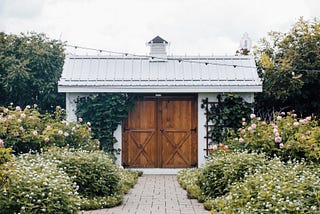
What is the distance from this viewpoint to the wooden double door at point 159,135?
13.8m

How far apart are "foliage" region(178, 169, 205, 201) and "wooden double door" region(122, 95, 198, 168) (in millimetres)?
857

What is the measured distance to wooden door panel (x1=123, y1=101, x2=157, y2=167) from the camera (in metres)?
13.8

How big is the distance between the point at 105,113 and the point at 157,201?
4870 mm

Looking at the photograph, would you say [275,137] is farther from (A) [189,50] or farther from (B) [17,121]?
(A) [189,50]

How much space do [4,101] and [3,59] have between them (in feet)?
4.34

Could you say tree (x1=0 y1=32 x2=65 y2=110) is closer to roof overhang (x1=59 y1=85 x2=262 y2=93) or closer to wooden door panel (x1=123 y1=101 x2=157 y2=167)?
roof overhang (x1=59 y1=85 x2=262 y2=93)

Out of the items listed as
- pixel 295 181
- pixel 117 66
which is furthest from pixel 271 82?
pixel 295 181

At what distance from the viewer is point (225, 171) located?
8.74 m

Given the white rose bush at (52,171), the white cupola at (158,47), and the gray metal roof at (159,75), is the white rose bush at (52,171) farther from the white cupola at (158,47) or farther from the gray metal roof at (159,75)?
the white cupola at (158,47)

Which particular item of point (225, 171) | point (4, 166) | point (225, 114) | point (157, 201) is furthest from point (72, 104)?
point (4, 166)

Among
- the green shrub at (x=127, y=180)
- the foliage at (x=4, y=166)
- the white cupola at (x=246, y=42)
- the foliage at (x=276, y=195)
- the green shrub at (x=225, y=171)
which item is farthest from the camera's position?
the white cupola at (x=246, y=42)

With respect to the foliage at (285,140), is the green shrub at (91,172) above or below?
below

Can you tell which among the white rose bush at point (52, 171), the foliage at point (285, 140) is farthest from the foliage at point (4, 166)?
the foliage at point (285, 140)

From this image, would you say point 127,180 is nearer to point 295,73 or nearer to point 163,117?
point 163,117
